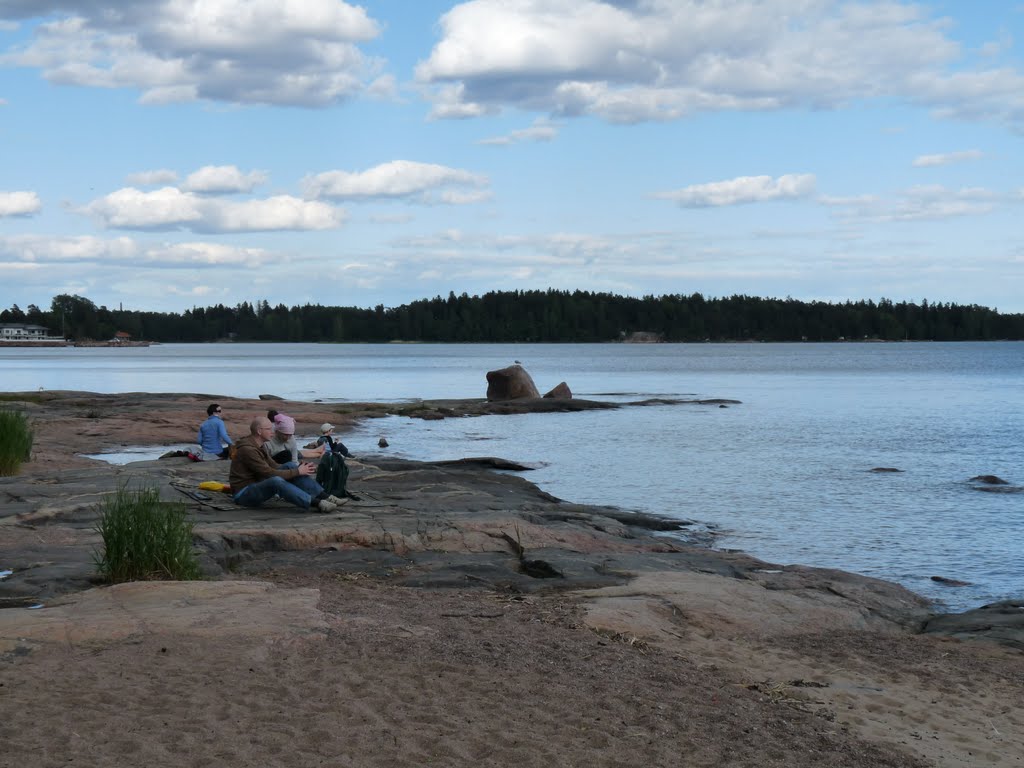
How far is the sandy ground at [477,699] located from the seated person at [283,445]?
18.0ft

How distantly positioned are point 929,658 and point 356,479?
11.5 meters

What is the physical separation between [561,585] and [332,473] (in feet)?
15.8

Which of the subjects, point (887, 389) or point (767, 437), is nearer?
point (767, 437)

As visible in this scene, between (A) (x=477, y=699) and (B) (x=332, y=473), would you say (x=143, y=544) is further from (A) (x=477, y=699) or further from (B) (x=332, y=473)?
(B) (x=332, y=473)

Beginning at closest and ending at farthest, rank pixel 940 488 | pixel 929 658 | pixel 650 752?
pixel 650 752, pixel 929 658, pixel 940 488

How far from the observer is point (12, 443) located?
19.4 meters

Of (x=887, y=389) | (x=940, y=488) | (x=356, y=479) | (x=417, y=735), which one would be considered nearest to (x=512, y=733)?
(x=417, y=735)

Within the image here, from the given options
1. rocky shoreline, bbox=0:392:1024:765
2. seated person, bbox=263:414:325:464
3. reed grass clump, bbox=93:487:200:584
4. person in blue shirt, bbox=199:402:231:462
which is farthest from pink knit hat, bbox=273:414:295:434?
person in blue shirt, bbox=199:402:231:462

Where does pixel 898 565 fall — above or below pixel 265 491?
below

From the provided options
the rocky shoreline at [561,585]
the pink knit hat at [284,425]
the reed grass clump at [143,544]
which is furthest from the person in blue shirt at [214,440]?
the reed grass clump at [143,544]

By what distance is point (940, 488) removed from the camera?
2473 centimetres

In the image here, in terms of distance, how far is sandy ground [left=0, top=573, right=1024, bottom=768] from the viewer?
21.1 ft

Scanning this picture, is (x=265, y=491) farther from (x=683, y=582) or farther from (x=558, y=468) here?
(x=558, y=468)

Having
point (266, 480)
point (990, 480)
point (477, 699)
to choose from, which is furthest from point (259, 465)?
point (990, 480)
